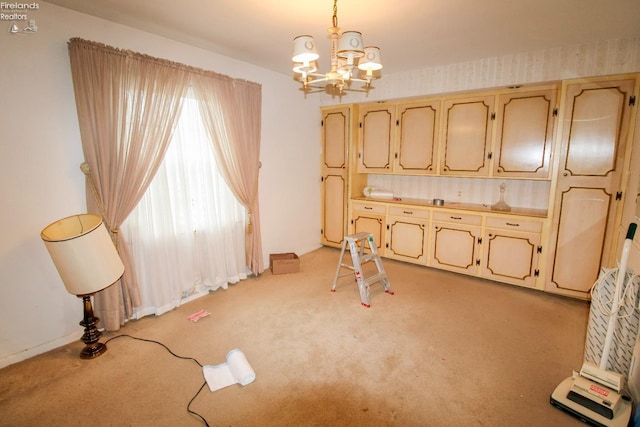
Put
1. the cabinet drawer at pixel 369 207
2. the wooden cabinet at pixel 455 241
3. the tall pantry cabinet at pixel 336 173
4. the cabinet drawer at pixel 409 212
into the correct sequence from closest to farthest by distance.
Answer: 1. the wooden cabinet at pixel 455 241
2. the cabinet drawer at pixel 409 212
3. the cabinet drawer at pixel 369 207
4. the tall pantry cabinet at pixel 336 173

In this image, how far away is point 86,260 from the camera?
6.79ft

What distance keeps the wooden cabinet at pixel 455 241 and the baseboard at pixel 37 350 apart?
3815mm

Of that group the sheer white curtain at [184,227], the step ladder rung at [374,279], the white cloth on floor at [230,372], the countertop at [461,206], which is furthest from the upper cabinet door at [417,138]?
the white cloth on floor at [230,372]

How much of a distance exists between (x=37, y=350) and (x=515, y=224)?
4.52m

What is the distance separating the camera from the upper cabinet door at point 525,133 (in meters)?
3.25

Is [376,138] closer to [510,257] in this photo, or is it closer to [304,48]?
[510,257]

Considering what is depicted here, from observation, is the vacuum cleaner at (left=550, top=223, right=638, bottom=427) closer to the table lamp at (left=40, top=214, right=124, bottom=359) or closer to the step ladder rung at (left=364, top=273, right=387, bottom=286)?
the step ladder rung at (left=364, top=273, right=387, bottom=286)

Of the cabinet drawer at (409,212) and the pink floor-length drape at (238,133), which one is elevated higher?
the pink floor-length drape at (238,133)

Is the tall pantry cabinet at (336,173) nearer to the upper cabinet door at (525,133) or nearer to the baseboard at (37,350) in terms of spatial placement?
the upper cabinet door at (525,133)

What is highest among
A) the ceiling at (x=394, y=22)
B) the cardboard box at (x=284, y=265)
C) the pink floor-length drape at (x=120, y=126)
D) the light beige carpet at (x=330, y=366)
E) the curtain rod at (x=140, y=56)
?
the ceiling at (x=394, y=22)

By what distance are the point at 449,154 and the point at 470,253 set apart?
1248mm

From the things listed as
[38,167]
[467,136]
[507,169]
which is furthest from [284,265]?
[507,169]

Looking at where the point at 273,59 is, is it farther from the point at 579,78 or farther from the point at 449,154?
the point at 579,78

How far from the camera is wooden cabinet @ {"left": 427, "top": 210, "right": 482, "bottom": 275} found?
12.2ft
